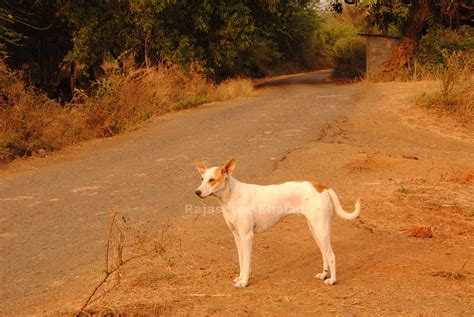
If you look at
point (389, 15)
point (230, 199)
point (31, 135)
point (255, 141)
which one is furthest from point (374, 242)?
point (389, 15)

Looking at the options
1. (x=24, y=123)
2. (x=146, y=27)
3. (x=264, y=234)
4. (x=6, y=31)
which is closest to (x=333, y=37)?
(x=146, y=27)

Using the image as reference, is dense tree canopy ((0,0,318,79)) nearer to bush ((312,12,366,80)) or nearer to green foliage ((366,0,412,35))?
green foliage ((366,0,412,35))

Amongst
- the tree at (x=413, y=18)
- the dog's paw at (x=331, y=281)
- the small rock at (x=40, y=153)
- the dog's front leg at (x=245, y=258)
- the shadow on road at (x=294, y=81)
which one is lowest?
the shadow on road at (x=294, y=81)

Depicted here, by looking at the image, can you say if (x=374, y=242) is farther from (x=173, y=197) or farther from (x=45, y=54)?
(x=45, y=54)

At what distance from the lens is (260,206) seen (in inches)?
209

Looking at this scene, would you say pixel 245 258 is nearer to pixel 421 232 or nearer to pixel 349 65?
pixel 421 232

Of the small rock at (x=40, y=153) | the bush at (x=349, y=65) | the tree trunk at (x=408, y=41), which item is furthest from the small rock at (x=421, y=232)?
the bush at (x=349, y=65)

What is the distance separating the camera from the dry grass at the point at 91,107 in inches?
504

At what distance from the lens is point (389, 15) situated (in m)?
27.4

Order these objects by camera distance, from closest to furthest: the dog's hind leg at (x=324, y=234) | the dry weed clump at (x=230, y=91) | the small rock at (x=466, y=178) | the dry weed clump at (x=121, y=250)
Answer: the dry weed clump at (x=121, y=250) → the dog's hind leg at (x=324, y=234) → the small rock at (x=466, y=178) → the dry weed clump at (x=230, y=91)

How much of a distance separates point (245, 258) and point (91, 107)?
1125cm

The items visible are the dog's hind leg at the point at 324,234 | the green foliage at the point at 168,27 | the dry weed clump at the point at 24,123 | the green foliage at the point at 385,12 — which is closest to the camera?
the dog's hind leg at the point at 324,234

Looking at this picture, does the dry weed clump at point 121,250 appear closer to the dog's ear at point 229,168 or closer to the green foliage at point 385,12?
the dog's ear at point 229,168

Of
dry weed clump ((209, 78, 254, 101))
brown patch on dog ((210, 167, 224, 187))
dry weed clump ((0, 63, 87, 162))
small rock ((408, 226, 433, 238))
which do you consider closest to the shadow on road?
dry weed clump ((209, 78, 254, 101))
